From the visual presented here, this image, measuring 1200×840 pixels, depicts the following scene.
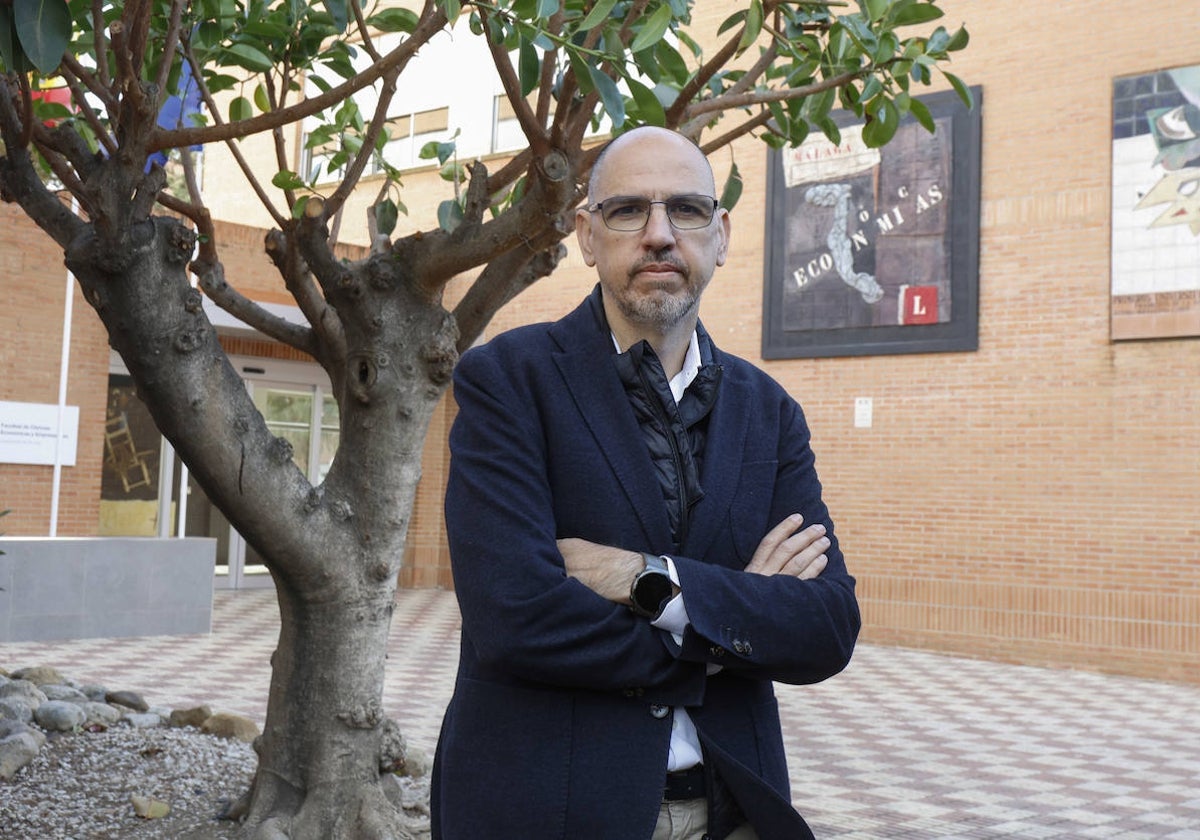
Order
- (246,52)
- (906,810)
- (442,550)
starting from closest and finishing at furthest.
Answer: (246,52) < (906,810) < (442,550)

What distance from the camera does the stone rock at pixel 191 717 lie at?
7492mm

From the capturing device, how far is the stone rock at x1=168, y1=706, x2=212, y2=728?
7.49 m

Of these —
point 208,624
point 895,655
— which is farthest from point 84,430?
point 895,655

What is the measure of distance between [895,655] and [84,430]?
10.1 meters

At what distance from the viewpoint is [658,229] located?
224 centimetres

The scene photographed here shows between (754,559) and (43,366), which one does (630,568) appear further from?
(43,366)

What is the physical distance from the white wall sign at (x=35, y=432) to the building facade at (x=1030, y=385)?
0.52ft

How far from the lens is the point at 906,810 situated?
7.09 meters

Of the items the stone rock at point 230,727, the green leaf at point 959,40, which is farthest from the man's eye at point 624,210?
the stone rock at point 230,727

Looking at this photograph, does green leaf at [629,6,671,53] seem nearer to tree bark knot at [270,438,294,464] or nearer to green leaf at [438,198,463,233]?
tree bark knot at [270,438,294,464]

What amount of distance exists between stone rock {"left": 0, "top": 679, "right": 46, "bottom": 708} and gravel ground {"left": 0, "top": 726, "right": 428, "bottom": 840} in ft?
1.95

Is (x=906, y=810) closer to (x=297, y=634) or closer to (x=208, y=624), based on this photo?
(x=297, y=634)

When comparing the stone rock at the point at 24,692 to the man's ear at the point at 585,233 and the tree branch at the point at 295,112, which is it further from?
the man's ear at the point at 585,233

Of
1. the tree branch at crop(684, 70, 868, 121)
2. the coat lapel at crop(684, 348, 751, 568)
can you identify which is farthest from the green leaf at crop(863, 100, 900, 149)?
the coat lapel at crop(684, 348, 751, 568)
